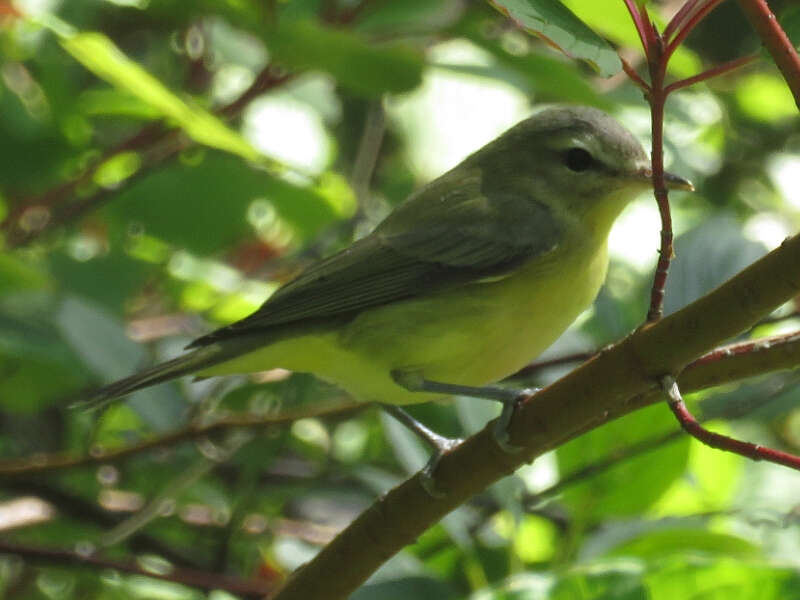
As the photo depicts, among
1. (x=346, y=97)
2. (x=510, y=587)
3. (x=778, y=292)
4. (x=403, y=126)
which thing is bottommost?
(x=778, y=292)

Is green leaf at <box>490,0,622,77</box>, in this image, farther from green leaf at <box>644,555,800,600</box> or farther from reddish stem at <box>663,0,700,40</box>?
green leaf at <box>644,555,800,600</box>

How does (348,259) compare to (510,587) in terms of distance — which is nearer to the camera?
(510,587)

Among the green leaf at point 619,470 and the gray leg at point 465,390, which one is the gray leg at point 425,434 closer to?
Answer: the gray leg at point 465,390

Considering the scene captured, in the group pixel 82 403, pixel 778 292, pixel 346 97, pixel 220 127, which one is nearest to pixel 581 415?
pixel 778 292

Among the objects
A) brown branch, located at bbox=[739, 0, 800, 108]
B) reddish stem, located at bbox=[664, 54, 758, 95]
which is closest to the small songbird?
reddish stem, located at bbox=[664, 54, 758, 95]

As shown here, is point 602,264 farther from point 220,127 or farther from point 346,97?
point 346,97

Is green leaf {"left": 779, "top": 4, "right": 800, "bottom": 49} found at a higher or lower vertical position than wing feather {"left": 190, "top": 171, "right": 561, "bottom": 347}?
lower

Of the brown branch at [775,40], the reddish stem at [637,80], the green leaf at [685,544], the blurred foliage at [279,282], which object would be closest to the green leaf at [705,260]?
the blurred foliage at [279,282]
